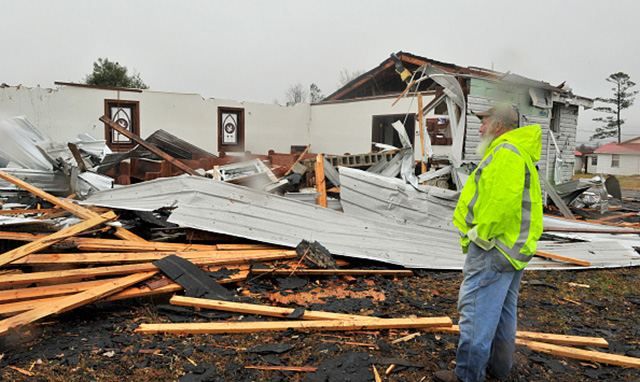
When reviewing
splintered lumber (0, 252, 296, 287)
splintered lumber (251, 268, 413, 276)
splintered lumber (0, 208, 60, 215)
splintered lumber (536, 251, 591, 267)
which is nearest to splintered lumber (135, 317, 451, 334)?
splintered lumber (0, 252, 296, 287)

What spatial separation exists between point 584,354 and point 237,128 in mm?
15389

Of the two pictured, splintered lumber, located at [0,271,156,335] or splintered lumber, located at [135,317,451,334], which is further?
splintered lumber, located at [135,317,451,334]

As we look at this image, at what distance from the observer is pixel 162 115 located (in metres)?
15.4

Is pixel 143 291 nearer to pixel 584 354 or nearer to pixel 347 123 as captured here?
pixel 584 354

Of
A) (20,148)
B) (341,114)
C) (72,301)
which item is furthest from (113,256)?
(341,114)

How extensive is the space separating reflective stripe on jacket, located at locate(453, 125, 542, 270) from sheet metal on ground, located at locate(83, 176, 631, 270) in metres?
2.84

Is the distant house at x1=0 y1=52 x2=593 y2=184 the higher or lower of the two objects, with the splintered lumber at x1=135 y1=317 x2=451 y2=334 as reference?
higher

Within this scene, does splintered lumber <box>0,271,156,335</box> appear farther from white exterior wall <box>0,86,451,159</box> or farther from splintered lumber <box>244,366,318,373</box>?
white exterior wall <box>0,86,451,159</box>

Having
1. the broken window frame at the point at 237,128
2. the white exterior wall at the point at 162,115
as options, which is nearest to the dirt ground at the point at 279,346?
the white exterior wall at the point at 162,115

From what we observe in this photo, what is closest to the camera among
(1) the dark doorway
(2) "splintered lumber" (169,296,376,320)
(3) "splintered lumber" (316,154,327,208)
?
(2) "splintered lumber" (169,296,376,320)

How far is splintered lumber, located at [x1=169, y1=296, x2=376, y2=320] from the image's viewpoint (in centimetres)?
378

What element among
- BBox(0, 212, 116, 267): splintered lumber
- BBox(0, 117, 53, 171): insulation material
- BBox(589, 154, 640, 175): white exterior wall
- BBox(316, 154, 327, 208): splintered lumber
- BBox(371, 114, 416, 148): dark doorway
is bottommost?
BBox(589, 154, 640, 175): white exterior wall

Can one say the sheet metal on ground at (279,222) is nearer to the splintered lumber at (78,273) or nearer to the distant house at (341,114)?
the splintered lumber at (78,273)

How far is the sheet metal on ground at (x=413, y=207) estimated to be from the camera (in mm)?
6461
